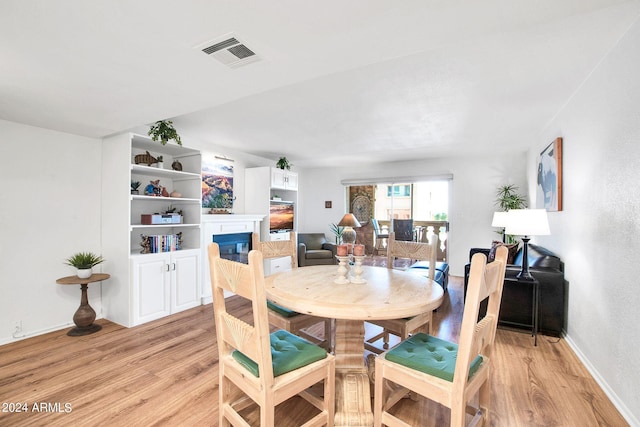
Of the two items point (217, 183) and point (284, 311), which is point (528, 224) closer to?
point (284, 311)

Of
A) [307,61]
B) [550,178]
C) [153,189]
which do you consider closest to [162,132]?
[153,189]

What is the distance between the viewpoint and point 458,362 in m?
1.16

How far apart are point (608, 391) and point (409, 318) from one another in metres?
1.33

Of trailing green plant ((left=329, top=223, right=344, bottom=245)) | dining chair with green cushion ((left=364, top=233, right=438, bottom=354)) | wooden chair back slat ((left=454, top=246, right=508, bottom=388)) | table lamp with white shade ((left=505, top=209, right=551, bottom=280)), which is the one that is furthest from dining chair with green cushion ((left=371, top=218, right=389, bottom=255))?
wooden chair back slat ((left=454, top=246, right=508, bottom=388))

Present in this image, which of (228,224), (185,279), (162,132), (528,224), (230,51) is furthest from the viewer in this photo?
(228,224)

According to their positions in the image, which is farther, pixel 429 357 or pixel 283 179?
pixel 283 179

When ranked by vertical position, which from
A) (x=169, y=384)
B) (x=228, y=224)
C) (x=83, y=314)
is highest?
(x=228, y=224)

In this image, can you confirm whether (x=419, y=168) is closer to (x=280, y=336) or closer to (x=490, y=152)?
(x=490, y=152)

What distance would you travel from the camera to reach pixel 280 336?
1.63m

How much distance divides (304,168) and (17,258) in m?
5.21

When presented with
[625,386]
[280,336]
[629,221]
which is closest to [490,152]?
[629,221]

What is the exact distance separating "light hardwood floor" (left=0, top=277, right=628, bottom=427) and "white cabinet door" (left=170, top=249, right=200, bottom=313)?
0.56 metres

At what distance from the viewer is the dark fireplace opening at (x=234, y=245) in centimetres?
420

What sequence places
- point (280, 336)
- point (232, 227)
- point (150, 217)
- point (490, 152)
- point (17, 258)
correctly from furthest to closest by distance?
point (490, 152) < point (232, 227) < point (150, 217) < point (17, 258) < point (280, 336)
